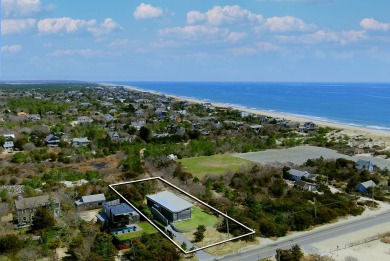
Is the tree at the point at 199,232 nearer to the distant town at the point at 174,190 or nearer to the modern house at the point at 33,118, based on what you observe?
the distant town at the point at 174,190

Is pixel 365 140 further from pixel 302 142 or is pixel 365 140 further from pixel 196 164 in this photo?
pixel 196 164

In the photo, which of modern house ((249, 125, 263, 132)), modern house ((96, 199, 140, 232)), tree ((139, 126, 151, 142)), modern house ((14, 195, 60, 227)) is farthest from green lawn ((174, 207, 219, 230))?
modern house ((249, 125, 263, 132))

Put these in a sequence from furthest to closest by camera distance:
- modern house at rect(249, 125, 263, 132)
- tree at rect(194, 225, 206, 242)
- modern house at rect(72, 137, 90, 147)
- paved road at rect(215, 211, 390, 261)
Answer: modern house at rect(249, 125, 263, 132)
modern house at rect(72, 137, 90, 147)
paved road at rect(215, 211, 390, 261)
tree at rect(194, 225, 206, 242)

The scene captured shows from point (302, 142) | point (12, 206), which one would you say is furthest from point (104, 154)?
point (302, 142)

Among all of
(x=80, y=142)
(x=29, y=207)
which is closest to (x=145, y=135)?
(x=80, y=142)

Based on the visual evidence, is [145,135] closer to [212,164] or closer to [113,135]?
[113,135]

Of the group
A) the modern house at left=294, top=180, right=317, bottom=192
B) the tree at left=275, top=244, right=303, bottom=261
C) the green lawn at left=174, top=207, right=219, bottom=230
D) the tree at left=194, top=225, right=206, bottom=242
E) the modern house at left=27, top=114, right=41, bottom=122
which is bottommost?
the modern house at left=294, top=180, right=317, bottom=192

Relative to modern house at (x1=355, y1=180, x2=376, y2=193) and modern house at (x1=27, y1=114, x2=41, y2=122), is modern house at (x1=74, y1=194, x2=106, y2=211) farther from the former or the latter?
modern house at (x1=27, y1=114, x2=41, y2=122)
